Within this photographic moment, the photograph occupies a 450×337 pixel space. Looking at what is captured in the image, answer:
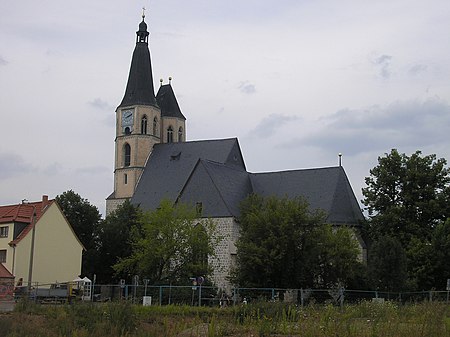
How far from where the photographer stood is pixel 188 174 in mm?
61438

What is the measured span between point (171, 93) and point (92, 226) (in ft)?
75.3

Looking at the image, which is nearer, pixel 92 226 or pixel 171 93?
pixel 92 226

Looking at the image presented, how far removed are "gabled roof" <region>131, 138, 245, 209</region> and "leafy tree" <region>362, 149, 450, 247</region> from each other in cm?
1338

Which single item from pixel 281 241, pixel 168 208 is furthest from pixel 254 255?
pixel 168 208

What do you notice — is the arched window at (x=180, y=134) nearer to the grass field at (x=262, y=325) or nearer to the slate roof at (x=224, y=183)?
the slate roof at (x=224, y=183)

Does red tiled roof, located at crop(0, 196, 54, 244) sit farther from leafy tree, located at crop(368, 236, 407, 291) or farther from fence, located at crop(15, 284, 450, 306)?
leafy tree, located at crop(368, 236, 407, 291)

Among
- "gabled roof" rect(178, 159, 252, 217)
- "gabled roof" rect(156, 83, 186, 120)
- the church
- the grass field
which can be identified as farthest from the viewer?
"gabled roof" rect(156, 83, 186, 120)

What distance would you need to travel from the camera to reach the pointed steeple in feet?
230

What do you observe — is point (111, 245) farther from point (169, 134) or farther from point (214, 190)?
point (169, 134)

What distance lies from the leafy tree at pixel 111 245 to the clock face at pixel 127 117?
15548 millimetres

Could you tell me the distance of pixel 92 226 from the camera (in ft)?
191

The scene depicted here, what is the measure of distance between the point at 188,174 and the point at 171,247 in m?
16.0

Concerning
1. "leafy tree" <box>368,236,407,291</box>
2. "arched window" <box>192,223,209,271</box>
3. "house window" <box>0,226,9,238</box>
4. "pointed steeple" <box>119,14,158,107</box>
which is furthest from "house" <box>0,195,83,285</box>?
"pointed steeple" <box>119,14,158,107</box>

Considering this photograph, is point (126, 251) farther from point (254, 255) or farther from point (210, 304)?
point (210, 304)
